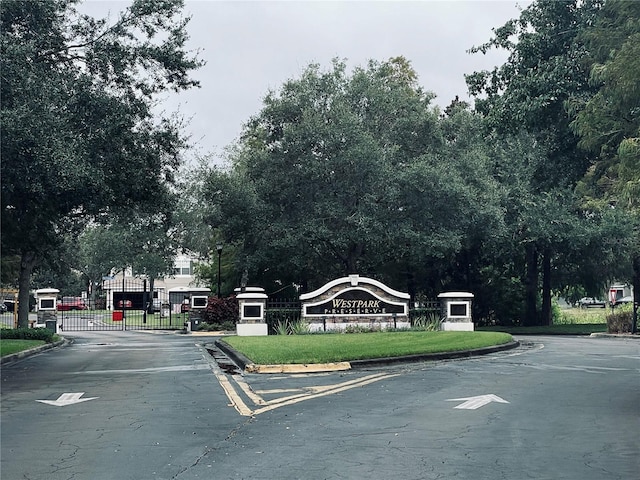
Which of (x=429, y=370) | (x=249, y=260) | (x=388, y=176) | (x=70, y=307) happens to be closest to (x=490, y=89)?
(x=388, y=176)

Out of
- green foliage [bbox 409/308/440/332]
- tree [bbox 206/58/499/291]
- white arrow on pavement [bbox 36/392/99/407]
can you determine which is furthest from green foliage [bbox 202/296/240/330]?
white arrow on pavement [bbox 36/392/99/407]

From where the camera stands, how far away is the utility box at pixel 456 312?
105ft

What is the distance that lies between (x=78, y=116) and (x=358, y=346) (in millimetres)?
8782

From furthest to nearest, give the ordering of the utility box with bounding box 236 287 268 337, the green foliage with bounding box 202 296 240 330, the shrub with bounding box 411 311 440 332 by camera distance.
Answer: the green foliage with bounding box 202 296 240 330 < the shrub with bounding box 411 311 440 332 < the utility box with bounding box 236 287 268 337

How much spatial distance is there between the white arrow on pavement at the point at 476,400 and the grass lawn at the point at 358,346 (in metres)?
5.30

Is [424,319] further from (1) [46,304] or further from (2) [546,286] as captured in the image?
(1) [46,304]

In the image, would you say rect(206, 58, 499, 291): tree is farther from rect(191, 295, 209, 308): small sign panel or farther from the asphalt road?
the asphalt road

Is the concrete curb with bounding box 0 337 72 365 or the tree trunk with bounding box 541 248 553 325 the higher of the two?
the tree trunk with bounding box 541 248 553 325

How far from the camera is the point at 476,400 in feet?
40.6

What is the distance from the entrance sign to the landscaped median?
15.7 feet

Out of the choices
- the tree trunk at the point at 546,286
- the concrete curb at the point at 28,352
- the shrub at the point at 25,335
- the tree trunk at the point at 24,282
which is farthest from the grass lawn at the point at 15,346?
the tree trunk at the point at 546,286

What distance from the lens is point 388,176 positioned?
35.7 meters

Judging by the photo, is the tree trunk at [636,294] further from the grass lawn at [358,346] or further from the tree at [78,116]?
the tree at [78,116]

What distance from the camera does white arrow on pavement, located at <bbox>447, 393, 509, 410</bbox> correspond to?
11.8m
